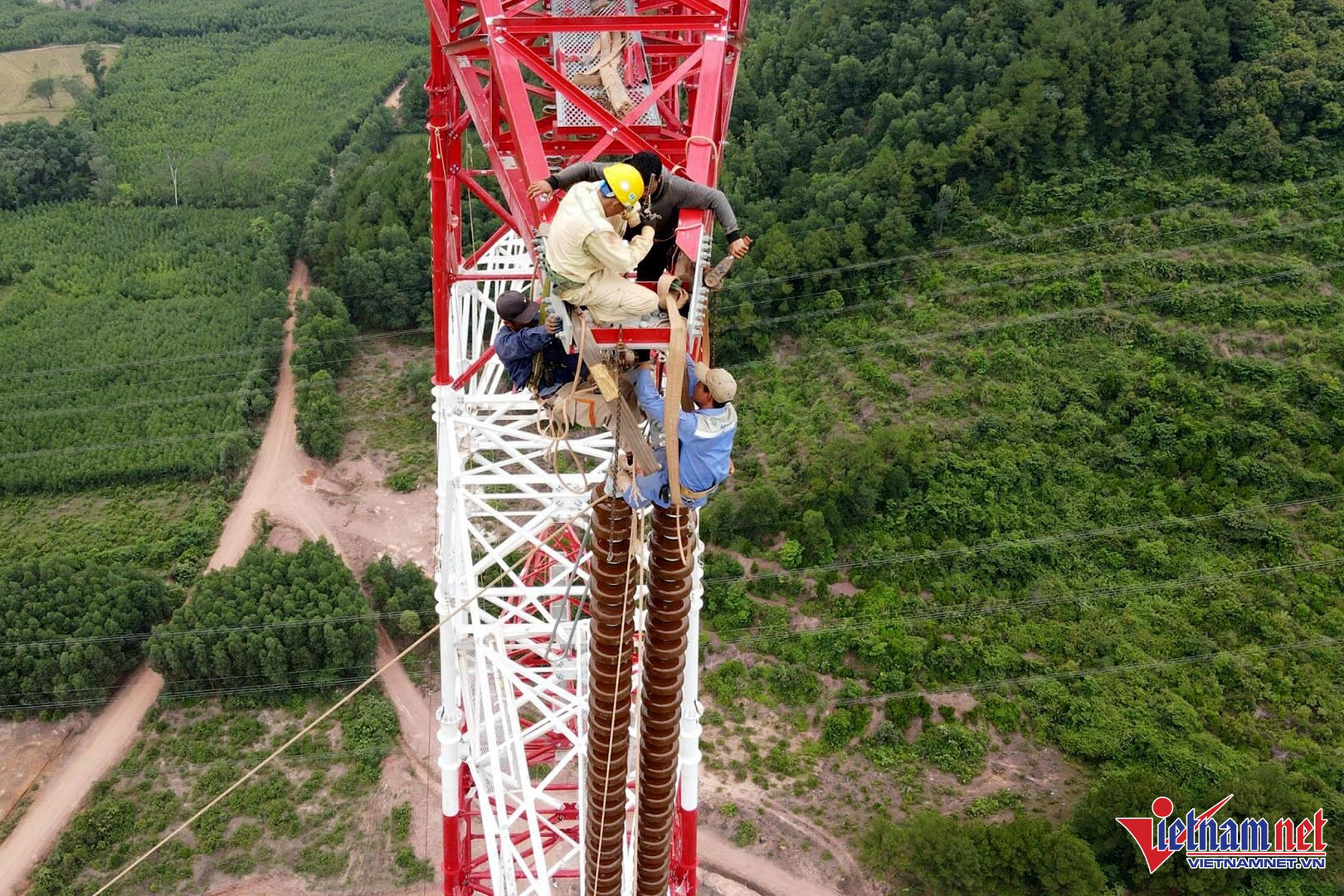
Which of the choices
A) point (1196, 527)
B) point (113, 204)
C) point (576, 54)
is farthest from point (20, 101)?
point (1196, 527)

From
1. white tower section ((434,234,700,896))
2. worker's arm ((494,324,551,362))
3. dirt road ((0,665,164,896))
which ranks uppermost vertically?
worker's arm ((494,324,551,362))

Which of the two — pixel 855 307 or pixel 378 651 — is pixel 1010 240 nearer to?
pixel 855 307

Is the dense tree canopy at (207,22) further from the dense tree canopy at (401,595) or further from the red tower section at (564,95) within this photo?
the red tower section at (564,95)

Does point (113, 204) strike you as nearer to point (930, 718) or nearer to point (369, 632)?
point (369, 632)

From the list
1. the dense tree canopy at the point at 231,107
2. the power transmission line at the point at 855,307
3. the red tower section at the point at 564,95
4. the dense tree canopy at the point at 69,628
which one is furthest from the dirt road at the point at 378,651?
the red tower section at the point at 564,95

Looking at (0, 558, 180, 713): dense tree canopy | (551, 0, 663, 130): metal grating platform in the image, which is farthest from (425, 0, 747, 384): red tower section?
(0, 558, 180, 713): dense tree canopy

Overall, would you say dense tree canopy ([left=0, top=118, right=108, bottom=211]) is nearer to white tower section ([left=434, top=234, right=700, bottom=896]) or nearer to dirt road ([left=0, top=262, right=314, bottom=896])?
dirt road ([left=0, top=262, right=314, bottom=896])
